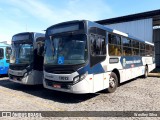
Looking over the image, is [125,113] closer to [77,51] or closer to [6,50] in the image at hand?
[77,51]

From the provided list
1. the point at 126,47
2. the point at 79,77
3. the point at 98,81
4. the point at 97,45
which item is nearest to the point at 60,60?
the point at 79,77

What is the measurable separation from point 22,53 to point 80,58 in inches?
154

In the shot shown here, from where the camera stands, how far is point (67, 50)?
731cm

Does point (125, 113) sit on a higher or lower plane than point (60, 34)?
lower

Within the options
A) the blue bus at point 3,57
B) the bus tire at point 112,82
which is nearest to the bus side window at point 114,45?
the bus tire at point 112,82

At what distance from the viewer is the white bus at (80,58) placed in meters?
6.99

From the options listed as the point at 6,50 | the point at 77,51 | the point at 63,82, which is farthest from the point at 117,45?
the point at 6,50

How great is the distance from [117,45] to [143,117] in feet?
14.6

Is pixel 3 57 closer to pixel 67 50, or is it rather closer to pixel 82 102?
pixel 67 50

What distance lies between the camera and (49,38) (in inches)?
322

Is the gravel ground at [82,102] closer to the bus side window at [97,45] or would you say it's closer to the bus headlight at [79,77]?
the bus headlight at [79,77]

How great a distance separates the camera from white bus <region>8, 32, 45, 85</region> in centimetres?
922

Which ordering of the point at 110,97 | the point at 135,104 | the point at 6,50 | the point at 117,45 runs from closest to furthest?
the point at 135,104 → the point at 110,97 → the point at 117,45 → the point at 6,50

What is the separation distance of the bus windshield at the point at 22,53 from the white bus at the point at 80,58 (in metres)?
1.56
